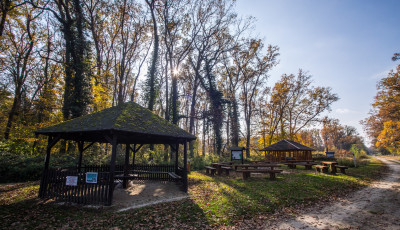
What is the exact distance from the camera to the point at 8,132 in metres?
14.7

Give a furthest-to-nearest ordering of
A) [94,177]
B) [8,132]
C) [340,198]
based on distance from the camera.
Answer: [8,132] < [340,198] < [94,177]

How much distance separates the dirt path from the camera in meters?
5.23

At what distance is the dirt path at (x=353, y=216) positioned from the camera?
17.1ft

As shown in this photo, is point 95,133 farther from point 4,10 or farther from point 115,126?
point 4,10

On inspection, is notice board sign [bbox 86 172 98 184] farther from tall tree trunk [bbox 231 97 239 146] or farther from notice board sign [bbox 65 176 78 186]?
tall tree trunk [bbox 231 97 239 146]

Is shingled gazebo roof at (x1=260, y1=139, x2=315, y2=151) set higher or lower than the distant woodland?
lower

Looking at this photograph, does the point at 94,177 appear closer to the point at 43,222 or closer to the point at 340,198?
the point at 43,222

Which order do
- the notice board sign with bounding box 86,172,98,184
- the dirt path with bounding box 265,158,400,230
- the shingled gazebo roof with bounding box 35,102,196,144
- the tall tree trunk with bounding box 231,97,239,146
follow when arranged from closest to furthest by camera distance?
1. the dirt path with bounding box 265,158,400,230
2. the notice board sign with bounding box 86,172,98,184
3. the shingled gazebo roof with bounding box 35,102,196,144
4. the tall tree trunk with bounding box 231,97,239,146

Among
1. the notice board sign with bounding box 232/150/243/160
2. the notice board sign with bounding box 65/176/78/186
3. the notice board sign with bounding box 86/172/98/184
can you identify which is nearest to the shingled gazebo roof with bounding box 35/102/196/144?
the notice board sign with bounding box 86/172/98/184

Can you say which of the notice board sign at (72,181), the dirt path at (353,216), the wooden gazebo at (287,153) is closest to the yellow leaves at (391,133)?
the wooden gazebo at (287,153)

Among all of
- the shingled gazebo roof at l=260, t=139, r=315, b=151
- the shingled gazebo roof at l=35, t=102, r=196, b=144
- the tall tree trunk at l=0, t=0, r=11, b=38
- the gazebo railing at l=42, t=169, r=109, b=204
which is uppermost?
the tall tree trunk at l=0, t=0, r=11, b=38

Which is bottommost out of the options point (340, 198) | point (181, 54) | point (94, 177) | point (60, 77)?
point (340, 198)

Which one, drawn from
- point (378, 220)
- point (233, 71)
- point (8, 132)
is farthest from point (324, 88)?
point (8, 132)

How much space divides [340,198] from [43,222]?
11701 millimetres
